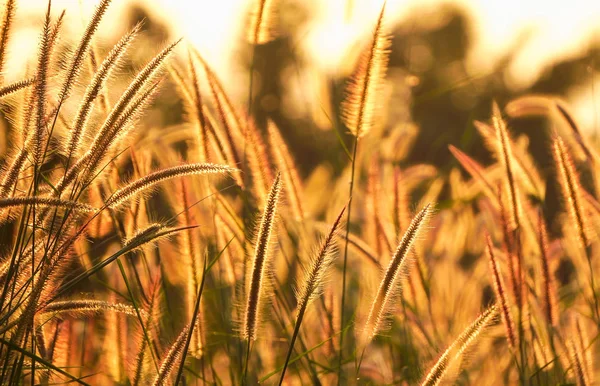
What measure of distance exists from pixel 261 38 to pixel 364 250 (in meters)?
0.66

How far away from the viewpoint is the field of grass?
1.76 metres

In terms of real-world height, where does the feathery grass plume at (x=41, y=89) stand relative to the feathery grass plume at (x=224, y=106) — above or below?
below

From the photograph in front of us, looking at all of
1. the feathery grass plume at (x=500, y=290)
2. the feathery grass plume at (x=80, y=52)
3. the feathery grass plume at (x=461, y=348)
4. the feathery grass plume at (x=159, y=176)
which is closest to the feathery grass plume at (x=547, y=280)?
A: the feathery grass plume at (x=500, y=290)

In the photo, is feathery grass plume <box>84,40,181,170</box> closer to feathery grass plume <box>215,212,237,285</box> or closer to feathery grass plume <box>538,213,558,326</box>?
feathery grass plume <box>215,212,237,285</box>

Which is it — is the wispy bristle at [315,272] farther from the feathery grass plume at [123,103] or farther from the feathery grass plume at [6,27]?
the feathery grass plume at [6,27]

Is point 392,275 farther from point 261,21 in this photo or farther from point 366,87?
point 261,21

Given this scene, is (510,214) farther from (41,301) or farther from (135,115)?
(41,301)

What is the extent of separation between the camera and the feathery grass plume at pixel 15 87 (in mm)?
1894

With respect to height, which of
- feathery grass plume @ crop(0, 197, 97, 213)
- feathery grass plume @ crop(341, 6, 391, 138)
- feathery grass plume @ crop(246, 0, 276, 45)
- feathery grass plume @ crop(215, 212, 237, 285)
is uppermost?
feathery grass plume @ crop(246, 0, 276, 45)

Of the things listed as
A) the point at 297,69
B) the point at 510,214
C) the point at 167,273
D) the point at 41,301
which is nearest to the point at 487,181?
the point at 510,214

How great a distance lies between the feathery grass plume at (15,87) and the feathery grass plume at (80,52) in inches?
4.0

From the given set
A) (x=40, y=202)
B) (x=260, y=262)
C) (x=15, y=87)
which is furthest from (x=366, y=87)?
(x=40, y=202)

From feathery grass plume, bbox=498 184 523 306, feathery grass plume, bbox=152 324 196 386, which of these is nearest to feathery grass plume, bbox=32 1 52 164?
feathery grass plume, bbox=152 324 196 386

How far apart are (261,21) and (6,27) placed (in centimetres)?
91
